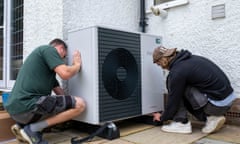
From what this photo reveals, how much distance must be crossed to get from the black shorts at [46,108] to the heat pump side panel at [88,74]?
153mm

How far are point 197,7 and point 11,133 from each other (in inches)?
99.3

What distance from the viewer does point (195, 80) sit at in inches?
85.6

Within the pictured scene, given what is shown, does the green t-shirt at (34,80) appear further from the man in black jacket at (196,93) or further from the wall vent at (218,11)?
the wall vent at (218,11)

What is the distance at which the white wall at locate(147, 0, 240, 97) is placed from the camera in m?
2.53

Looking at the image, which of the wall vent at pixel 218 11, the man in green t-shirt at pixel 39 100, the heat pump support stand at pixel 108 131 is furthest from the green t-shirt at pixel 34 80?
the wall vent at pixel 218 11

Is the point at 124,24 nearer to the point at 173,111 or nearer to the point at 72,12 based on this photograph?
the point at 72,12

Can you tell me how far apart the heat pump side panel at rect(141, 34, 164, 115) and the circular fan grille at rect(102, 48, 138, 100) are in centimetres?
16

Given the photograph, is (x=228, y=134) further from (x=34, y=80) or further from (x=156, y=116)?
(x=34, y=80)

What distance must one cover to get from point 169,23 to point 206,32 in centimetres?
53

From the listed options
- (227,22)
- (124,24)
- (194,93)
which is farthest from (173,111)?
(124,24)

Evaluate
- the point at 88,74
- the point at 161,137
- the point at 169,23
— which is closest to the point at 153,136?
the point at 161,137

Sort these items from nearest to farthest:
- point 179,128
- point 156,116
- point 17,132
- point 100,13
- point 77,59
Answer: point 17,132 < point 77,59 < point 179,128 < point 156,116 < point 100,13

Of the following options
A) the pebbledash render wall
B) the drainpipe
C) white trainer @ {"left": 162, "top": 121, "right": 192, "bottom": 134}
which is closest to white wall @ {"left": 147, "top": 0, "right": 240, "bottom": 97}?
the pebbledash render wall

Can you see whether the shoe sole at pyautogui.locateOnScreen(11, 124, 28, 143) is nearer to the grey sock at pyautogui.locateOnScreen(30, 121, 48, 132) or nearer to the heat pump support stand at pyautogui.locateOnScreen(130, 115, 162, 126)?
the grey sock at pyautogui.locateOnScreen(30, 121, 48, 132)
